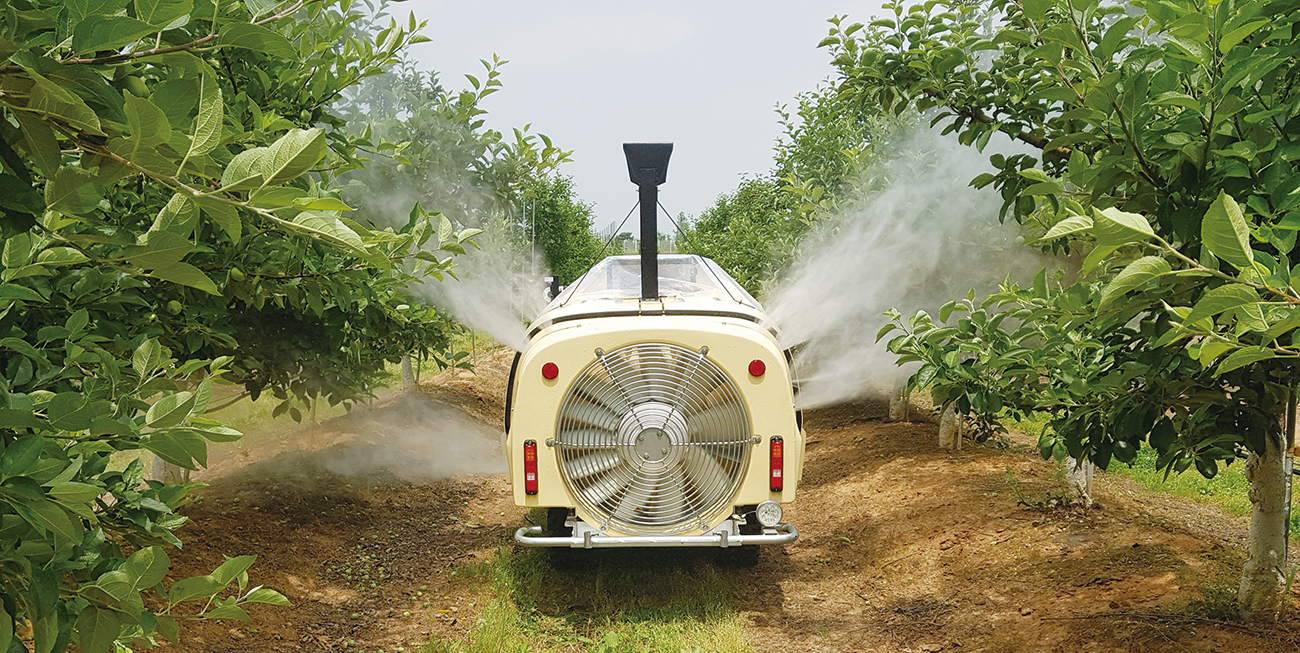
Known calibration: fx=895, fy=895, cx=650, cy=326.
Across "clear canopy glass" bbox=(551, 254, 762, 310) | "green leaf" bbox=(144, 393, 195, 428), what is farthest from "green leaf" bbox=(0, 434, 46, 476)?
"clear canopy glass" bbox=(551, 254, 762, 310)

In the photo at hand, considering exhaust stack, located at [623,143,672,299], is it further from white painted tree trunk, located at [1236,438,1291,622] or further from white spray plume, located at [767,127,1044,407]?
white painted tree trunk, located at [1236,438,1291,622]

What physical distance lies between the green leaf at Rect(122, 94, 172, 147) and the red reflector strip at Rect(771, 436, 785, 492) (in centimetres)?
434

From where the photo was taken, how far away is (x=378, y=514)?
24.5 ft

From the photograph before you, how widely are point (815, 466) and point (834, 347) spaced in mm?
2216

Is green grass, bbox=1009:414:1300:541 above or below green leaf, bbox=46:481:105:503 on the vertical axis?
below

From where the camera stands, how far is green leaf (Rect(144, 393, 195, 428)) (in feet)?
4.13

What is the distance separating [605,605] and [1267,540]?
337 cm

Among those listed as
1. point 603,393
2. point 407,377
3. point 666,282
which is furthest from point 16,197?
point 407,377

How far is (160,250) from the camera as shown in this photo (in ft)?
3.11

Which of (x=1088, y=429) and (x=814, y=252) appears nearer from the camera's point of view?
(x=1088, y=429)

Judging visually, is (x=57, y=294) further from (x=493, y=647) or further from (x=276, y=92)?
(x=493, y=647)

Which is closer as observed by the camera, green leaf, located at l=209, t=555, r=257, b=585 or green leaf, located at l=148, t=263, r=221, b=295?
green leaf, located at l=148, t=263, r=221, b=295

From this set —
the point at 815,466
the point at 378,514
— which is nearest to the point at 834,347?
the point at 815,466

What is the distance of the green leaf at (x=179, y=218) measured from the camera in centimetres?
105
